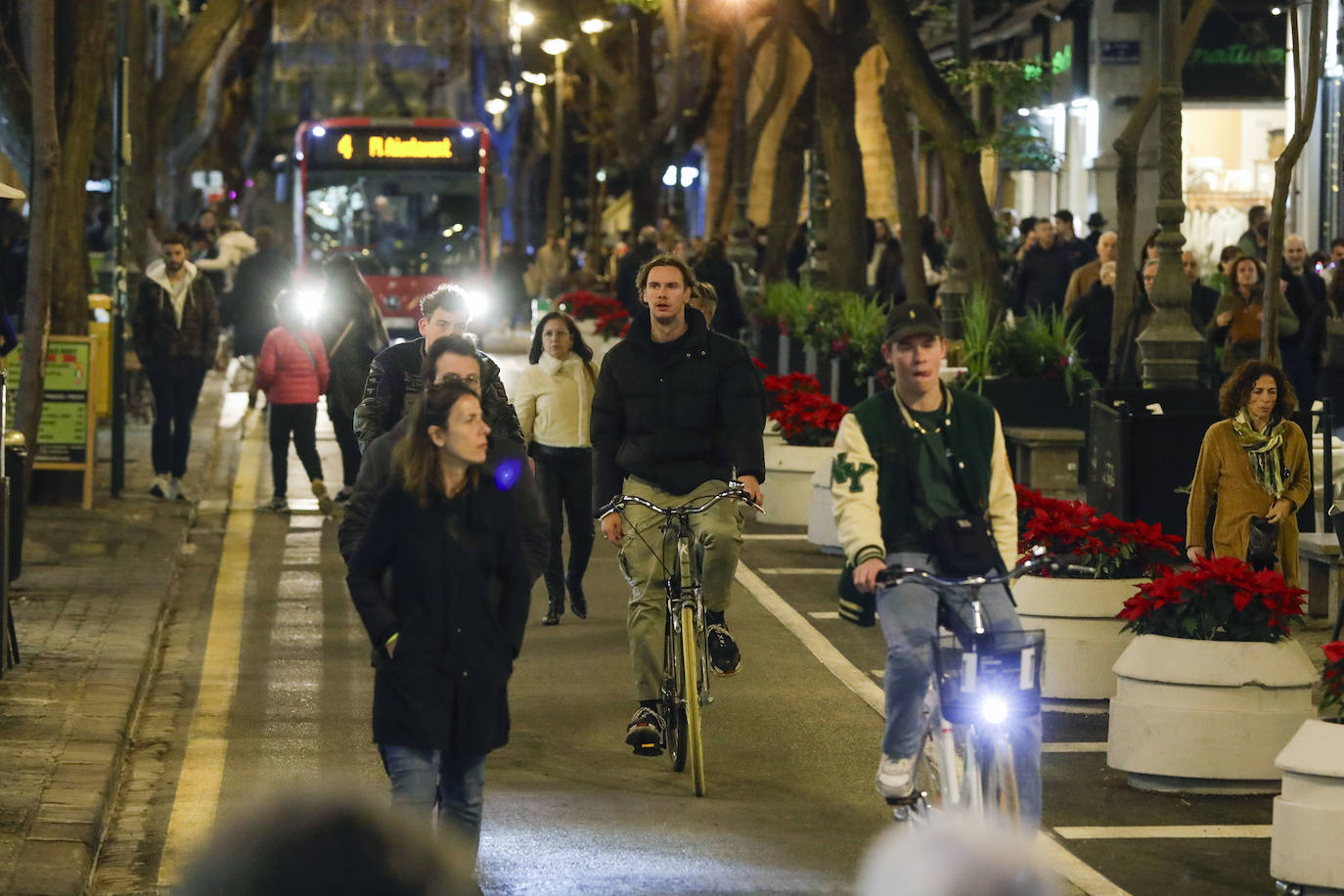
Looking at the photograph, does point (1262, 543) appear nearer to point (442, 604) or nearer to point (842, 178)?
point (442, 604)

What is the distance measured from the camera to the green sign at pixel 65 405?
16.5 meters

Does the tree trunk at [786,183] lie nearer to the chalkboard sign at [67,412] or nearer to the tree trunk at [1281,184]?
the chalkboard sign at [67,412]

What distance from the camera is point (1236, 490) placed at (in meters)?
10.6

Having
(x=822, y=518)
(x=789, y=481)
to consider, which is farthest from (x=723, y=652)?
(x=789, y=481)

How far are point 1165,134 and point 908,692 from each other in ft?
→ 27.9

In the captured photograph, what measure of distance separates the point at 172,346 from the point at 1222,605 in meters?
10.6

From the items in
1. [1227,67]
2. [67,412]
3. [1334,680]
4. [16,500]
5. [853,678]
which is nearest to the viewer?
[1334,680]

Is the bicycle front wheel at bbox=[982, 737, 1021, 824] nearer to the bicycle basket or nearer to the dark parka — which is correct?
the bicycle basket

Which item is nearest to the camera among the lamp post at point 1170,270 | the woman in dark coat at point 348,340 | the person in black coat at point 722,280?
the lamp post at point 1170,270

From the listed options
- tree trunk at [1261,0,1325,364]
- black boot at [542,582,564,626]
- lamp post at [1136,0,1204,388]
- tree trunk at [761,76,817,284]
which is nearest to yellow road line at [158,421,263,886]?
black boot at [542,582,564,626]

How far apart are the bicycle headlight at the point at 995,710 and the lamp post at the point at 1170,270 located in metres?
8.39

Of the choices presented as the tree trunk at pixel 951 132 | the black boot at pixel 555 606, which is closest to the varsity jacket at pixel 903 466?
the black boot at pixel 555 606

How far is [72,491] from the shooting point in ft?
55.2

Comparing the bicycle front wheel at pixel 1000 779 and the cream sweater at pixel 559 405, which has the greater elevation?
the cream sweater at pixel 559 405
